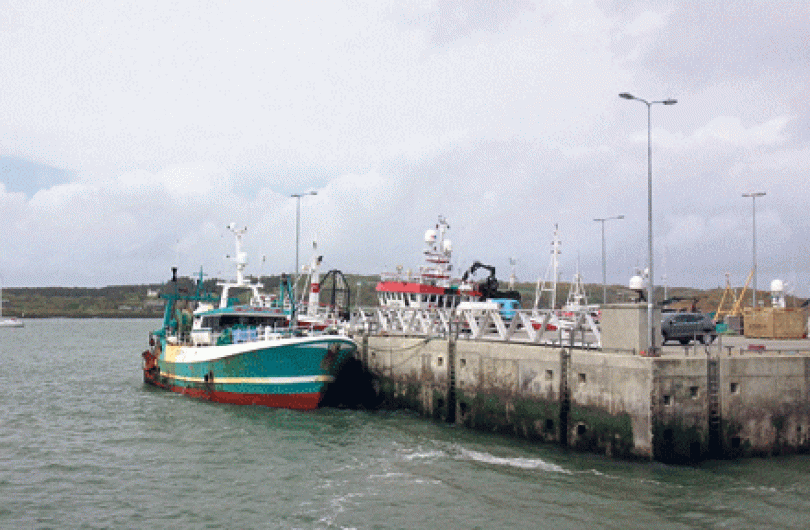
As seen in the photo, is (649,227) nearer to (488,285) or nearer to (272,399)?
(272,399)

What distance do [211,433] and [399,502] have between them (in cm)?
1107

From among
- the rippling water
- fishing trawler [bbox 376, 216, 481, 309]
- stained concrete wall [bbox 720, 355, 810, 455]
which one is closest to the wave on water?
the rippling water

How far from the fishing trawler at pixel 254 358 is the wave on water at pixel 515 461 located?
9.71 meters

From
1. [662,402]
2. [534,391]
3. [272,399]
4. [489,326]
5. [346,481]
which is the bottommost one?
[346,481]

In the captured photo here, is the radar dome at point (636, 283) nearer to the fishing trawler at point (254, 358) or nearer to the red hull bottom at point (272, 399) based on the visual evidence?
the fishing trawler at point (254, 358)

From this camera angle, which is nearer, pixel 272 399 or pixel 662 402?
pixel 662 402

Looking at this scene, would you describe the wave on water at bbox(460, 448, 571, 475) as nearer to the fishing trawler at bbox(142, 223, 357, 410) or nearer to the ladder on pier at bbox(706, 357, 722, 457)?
the ladder on pier at bbox(706, 357, 722, 457)

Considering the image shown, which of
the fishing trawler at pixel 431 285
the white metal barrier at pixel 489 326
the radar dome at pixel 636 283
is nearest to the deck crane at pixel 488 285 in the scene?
the fishing trawler at pixel 431 285

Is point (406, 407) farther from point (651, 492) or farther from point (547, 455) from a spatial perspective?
point (651, 492)

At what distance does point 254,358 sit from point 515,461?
13.8 meters

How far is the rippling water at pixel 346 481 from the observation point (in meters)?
16.2

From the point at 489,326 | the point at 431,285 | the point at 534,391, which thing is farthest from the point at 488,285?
the point at 534,391

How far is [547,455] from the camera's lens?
21344 millimetres

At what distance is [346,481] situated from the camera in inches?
762
